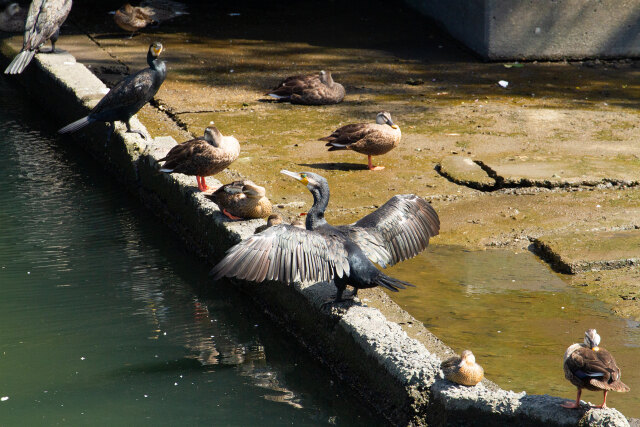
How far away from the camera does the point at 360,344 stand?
14.9 feet

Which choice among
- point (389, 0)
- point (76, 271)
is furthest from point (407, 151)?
point (389, 0)

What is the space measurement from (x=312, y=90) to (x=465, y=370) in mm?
6035

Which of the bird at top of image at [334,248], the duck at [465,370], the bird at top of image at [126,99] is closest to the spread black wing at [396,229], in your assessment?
the bird at top of image at [334,248]

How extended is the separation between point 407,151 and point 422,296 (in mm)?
3005

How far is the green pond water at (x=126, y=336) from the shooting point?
15.0 ft

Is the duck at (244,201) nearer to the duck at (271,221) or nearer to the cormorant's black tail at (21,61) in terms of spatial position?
the duck at (271,221)

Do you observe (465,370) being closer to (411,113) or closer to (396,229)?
(396,229)

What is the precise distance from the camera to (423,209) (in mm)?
5273

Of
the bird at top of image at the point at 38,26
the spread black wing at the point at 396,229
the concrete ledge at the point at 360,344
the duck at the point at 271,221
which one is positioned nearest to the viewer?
the concrete ledge at the point at 360,344

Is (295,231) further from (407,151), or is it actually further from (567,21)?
(567,21)

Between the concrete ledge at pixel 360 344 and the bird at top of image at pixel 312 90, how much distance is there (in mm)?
2365

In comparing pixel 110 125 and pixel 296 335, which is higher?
pixel 110 125

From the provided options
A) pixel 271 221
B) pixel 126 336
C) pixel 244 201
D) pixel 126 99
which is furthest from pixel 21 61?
pixel 126 336

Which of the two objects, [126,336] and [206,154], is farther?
[206,154]
